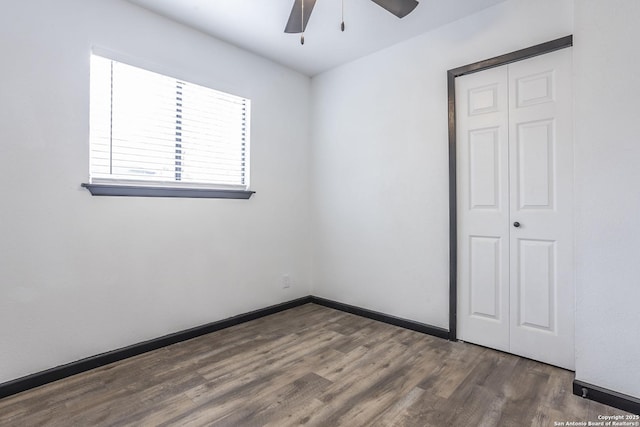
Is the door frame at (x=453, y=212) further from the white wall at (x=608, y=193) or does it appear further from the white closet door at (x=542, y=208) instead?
the white wall at (x=608, y=193)

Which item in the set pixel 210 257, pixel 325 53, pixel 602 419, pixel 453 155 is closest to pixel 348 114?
pixel 325 53

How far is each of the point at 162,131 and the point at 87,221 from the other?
2.81 feet

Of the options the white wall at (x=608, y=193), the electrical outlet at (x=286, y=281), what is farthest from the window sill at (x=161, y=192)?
the white wall at (x=608, y=193)

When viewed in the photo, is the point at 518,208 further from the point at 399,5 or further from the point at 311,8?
the point at 311,8

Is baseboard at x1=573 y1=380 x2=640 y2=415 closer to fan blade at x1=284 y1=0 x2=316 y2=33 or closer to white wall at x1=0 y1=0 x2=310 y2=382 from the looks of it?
white wall at x1=0 y1=0 x2=310 y2=382

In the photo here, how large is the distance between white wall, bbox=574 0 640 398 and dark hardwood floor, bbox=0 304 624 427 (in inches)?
11.6

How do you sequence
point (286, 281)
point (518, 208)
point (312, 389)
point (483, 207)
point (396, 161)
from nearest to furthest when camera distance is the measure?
point (312, 389)
point (518, 208)
point (483, 207)
point (396, 161)
point (286, 281)

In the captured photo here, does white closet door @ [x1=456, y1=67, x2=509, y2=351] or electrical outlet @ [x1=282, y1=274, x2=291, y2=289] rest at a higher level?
white closet door @ [x1=456, y1=67, x2=509, y2=351]

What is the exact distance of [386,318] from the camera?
301 cm

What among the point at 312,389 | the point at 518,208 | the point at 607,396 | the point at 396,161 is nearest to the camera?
the point at 607,396

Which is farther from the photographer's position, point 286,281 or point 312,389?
point 286,281

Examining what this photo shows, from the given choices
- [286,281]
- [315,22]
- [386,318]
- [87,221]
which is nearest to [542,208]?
[386,318]

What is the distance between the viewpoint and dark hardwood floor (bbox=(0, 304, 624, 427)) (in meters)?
1.65

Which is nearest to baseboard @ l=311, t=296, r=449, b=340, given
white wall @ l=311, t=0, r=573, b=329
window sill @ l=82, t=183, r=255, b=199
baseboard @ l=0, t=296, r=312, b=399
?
white wall @ l=311, t=0, r=573, b=329
